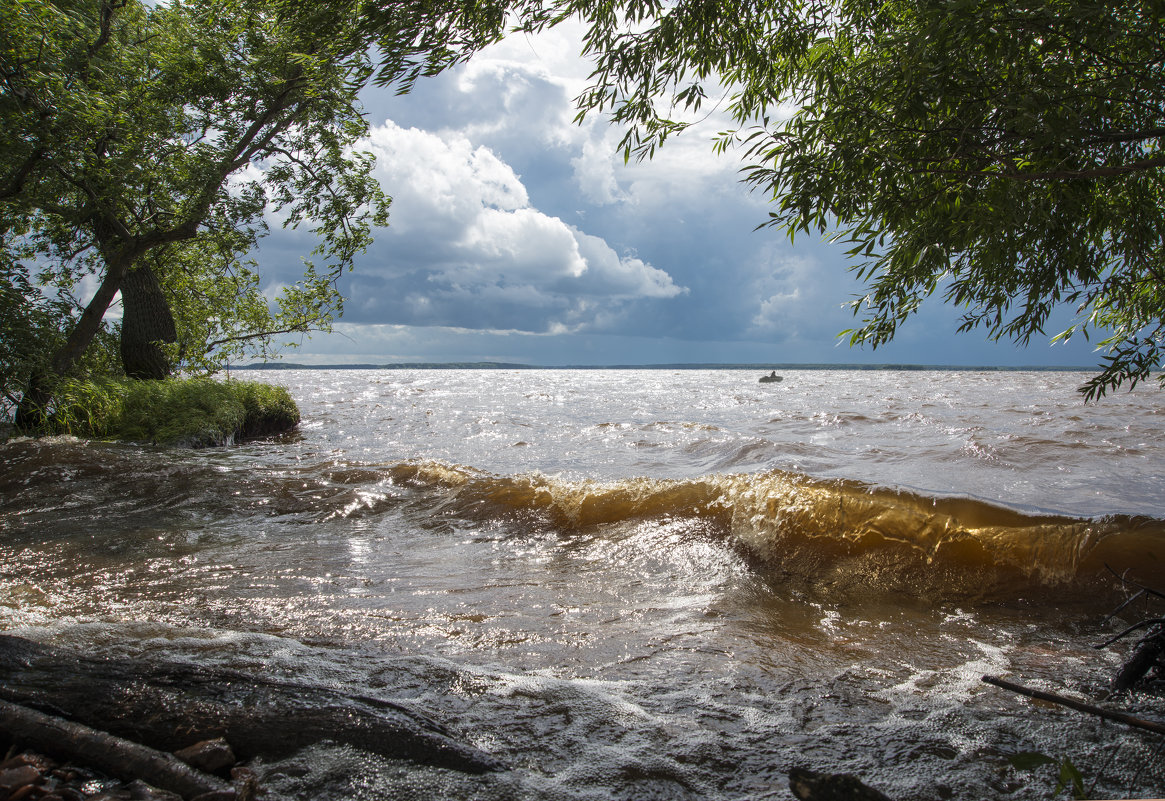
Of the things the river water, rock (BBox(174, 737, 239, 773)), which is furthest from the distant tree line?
rock (BBox(174, 737, 239, 773))

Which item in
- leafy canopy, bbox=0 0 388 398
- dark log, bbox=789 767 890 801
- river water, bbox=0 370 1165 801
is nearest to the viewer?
dark log, bbox=789 767 890 801

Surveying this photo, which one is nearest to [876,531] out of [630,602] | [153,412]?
[630,602]

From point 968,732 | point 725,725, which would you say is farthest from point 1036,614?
point 725,725

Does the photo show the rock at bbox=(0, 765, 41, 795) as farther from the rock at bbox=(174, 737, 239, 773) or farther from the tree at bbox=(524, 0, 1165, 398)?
the tree at bbox=(524, 0, 1165, 398)

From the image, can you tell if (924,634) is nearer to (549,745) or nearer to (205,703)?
(549,745)

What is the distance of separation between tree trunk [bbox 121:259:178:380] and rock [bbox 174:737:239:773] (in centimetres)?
1822

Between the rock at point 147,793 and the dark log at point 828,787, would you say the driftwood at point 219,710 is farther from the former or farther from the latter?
the dark log at point 828,787

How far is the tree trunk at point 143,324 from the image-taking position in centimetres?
1667

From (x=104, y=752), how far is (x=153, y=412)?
1553cm

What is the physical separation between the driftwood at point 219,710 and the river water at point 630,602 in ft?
0.38

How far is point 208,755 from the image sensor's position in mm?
2377

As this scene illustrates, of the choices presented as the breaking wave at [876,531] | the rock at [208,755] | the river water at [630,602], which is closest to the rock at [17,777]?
the rock at [208,755]

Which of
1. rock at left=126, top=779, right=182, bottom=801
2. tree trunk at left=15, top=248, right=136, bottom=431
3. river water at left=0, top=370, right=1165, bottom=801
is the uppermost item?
tree trunk at left=15, top=248, right=136, bottom=431

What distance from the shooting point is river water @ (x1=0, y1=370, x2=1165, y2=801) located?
2.82 m
